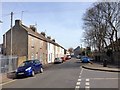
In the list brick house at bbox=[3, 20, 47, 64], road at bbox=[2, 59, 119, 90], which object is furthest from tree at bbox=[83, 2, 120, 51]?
road at bbox=[2, 59, 119, 90]

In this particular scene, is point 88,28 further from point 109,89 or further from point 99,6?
point 109,89

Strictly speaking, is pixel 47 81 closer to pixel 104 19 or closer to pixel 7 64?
pixel 7 64

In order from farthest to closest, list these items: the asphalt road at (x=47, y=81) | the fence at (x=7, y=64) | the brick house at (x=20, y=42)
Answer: the brick house at (x=20, y=42) < the fence at (x=7, y=64) < the asphalt road at (x=47, y=81)

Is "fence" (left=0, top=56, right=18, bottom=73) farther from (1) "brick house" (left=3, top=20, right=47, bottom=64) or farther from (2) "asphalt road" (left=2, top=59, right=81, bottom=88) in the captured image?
(1) "brick house" (left=3, top=20, right=47, bottom=64)

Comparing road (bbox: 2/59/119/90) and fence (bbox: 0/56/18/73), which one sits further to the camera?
fence (bbox: 0/56/18/73)

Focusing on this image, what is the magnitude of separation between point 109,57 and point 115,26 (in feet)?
31.4

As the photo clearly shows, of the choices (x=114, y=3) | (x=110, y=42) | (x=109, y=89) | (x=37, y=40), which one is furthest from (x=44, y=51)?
(x=109, y=89)

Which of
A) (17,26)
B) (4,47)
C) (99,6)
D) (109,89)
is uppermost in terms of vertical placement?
(99,6)

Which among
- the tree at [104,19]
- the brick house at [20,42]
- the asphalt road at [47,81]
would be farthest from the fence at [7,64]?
the tree at [104,19]

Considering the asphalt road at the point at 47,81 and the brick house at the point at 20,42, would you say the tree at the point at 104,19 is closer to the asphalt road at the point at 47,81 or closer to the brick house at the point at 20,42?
the brick house at the point at 20,42

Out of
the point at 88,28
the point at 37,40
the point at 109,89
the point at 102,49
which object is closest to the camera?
the point at 109,89

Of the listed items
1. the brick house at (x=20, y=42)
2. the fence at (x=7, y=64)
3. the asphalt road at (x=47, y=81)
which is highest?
the brick house at (x=20, y=42)

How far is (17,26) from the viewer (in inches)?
1945

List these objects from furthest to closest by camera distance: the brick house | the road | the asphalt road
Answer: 1. the brick house
2. the asphalt road
3. the road
